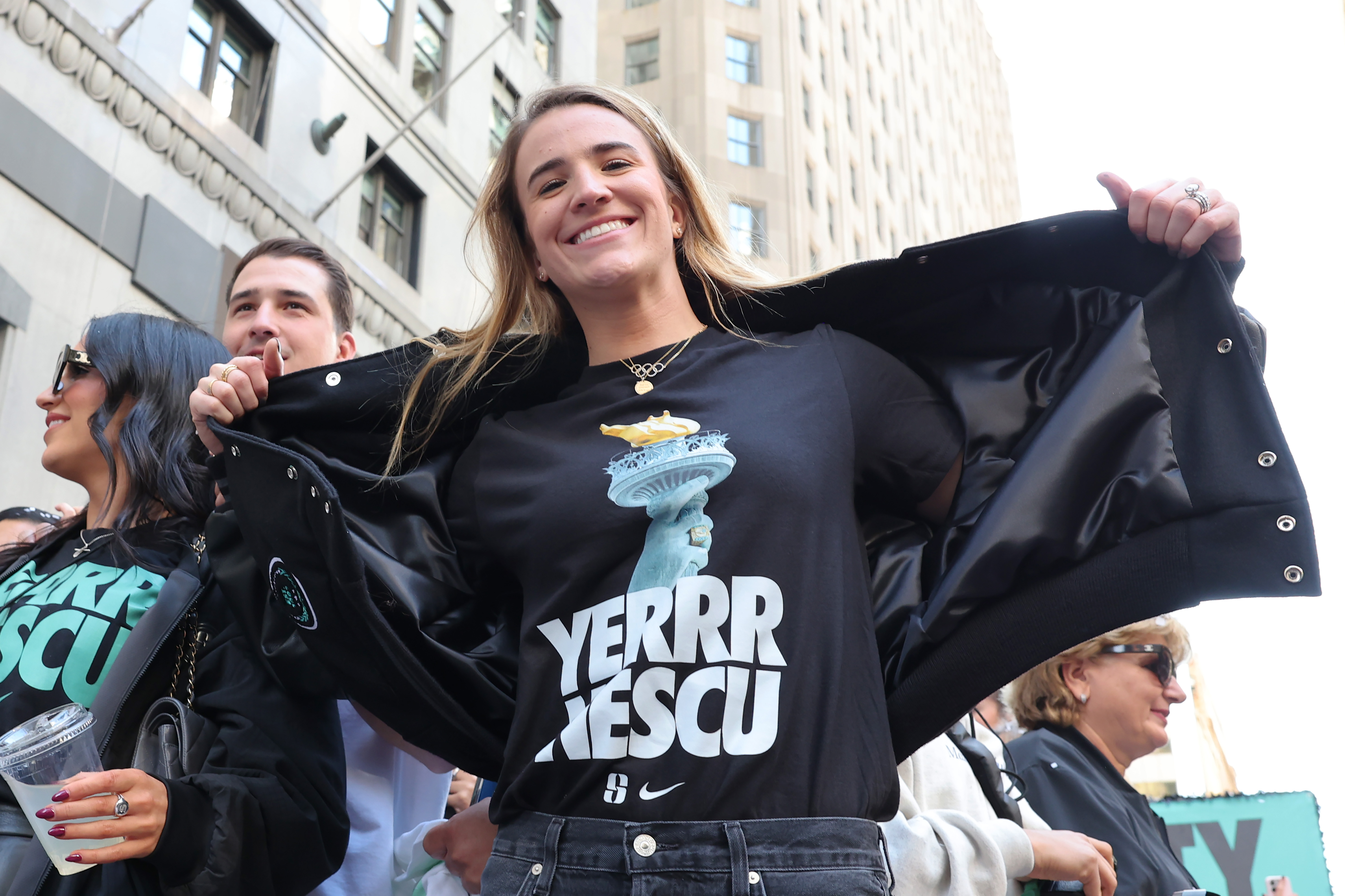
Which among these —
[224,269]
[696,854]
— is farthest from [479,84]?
[696,854]

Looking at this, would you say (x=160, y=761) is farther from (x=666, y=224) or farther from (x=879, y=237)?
(x=879, y=237)

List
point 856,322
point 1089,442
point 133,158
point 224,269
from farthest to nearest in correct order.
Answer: point 224,269 → point 133,158 → point 856,322 → point 1089,442

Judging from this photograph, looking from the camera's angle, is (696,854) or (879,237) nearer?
(696,854)

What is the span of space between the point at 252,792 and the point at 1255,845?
4.19m

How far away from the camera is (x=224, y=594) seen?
2.74 metres

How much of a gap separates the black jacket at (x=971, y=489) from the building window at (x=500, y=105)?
13.9 meters

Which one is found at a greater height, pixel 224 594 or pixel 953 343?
pixel 953 343

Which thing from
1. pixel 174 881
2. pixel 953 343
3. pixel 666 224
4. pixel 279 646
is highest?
pixel 666 224

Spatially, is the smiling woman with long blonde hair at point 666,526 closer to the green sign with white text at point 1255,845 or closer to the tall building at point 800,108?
the green sign with white text at point 1255,845

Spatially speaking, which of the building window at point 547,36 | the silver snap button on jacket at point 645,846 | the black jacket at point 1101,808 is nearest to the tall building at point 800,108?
the building window at point 547,36

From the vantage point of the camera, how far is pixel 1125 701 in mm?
4453

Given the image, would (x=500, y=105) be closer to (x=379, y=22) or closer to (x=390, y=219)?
(x=379, y=22)

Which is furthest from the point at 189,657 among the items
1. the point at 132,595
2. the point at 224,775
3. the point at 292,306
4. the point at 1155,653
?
the point at 1155,653

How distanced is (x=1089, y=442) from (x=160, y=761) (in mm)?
2001
